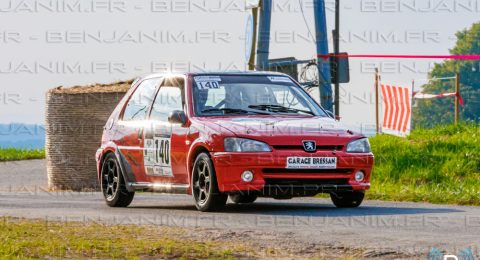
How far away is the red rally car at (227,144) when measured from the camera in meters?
13.2

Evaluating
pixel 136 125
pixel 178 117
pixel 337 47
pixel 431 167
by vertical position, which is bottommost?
pixel 431 167

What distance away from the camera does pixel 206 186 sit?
13.6m

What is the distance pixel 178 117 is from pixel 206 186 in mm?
978

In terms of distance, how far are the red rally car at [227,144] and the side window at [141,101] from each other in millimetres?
20

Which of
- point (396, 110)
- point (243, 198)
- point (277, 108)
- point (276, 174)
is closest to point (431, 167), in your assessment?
point (243, 198)

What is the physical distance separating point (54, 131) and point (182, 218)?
33.1 ft

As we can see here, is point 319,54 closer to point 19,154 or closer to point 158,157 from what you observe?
point 19,154

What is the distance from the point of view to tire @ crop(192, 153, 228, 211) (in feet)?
43.8

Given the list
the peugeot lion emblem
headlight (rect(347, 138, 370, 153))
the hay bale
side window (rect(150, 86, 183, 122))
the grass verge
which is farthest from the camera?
the hay bale

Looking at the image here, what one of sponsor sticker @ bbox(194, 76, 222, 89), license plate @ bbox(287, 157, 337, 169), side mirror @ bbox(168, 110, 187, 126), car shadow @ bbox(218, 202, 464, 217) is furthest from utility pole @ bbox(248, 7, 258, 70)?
license plate @ bbox(287, 157, 337, 169)

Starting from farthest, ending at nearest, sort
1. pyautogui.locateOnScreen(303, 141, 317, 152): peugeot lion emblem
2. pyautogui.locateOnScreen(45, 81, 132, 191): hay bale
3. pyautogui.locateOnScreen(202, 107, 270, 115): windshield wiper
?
pyautogui.locateOnScreen(45, 81, 132, 191): hay bale < pyautogui.locateOnScreen(202, 107, 270, 115): windshield wiper < pyautogui.locateOnScreen(303, 141, 317, 152): peugeot lion emblem

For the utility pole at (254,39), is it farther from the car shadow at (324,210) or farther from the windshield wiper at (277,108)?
the windshield wiper at (277,108)

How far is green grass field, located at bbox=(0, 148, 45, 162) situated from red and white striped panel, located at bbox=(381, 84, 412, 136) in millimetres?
9355

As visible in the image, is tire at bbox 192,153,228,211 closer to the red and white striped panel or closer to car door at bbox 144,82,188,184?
car door at bbox 144,82,188,184
